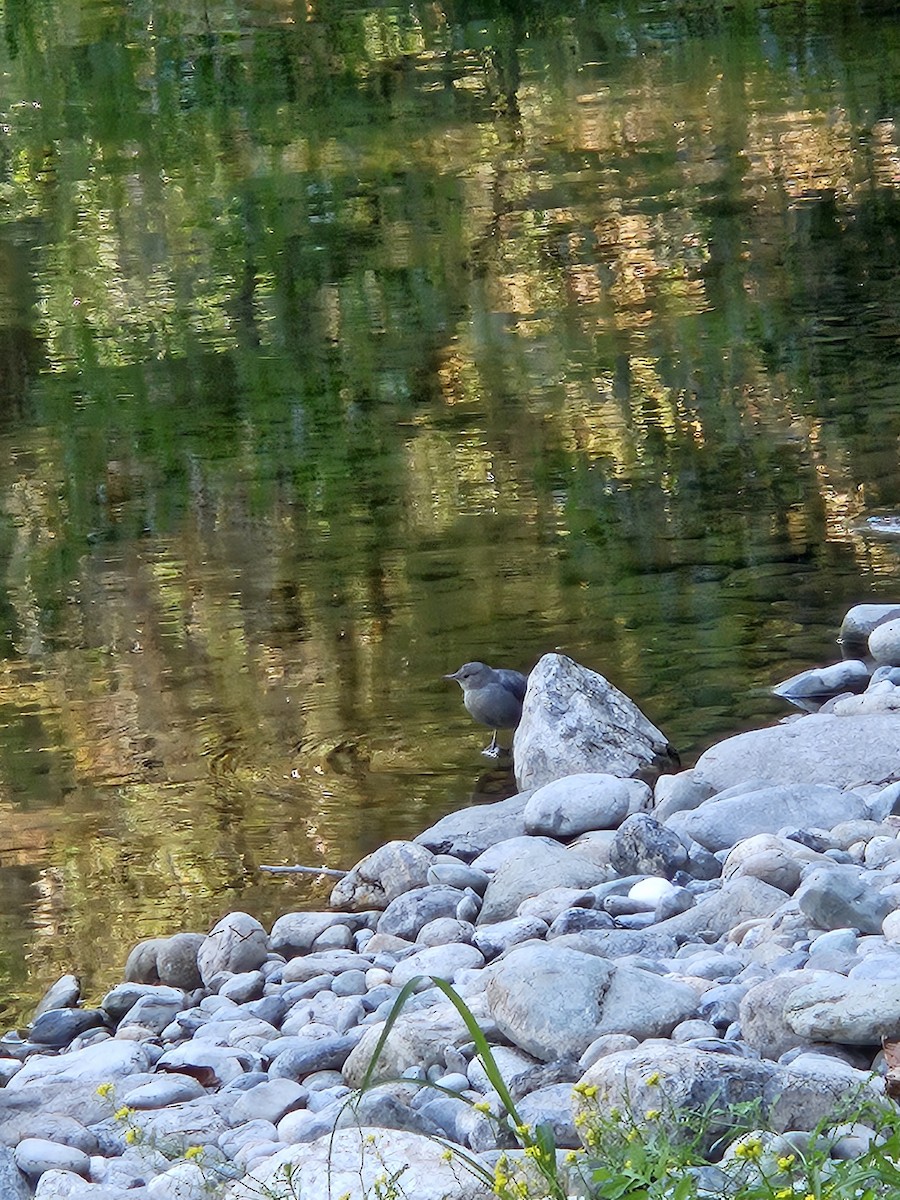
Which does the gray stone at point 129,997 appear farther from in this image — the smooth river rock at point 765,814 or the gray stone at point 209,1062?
the smooth river rock at point 765,814

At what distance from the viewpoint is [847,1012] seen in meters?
2.81

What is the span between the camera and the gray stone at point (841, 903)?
3352 mm

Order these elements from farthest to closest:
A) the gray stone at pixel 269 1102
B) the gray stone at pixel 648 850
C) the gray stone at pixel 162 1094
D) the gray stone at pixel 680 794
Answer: the gray stone at pixel 680 794, the gray stone at pixel 648 850, the gray stone at pixel 162 1094, the gray stone at pixel 269 1102

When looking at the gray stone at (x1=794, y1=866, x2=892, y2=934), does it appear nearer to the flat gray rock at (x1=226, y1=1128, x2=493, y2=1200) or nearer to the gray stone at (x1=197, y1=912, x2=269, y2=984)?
the flat gray rock at (x1=226, y1=1128, x2=493, y2=1200)

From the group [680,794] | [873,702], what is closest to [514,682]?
[680,794]

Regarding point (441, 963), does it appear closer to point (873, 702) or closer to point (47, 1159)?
point (47, 1159)

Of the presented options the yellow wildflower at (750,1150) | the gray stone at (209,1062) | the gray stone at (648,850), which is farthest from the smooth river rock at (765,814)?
the yellow wildflower at (750,1150)

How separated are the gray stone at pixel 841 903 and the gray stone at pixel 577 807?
1.02 m

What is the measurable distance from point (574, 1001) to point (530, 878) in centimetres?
96

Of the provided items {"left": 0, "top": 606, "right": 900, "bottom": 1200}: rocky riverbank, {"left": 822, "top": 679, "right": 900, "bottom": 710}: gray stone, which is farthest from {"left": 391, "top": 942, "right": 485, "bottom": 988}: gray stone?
{"left": 822, "top": 679, "right": 900, "bottom": 710}: gray stone

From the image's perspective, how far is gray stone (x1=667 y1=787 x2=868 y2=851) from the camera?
4121 millimetres

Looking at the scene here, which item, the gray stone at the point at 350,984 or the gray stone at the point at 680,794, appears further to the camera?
the gray stone at the point at 680,794

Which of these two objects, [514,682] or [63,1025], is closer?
[63,1025]

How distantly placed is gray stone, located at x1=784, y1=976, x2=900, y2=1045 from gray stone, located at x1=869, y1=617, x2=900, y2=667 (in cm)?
237
